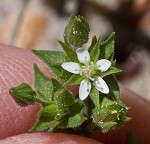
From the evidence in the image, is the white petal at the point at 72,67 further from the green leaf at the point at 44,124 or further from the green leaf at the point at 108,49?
the green leaf at the point at 44,124

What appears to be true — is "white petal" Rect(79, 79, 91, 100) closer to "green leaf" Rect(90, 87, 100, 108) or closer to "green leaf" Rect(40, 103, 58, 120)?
"green leaf" Rect(90, 87, 100, 108)

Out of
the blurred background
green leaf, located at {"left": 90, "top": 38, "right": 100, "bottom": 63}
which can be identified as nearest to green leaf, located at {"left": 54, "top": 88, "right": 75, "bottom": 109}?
green leaf, located at {"left": 90, "top": 38, "right": 100, "bottom": 63}

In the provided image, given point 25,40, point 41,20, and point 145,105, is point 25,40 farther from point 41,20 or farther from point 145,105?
point 145,105

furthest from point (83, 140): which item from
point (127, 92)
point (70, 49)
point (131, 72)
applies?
point (131, 72)

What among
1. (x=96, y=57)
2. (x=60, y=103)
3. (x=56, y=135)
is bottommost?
(x=56, y=135)

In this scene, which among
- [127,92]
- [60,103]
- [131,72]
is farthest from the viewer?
[131,72]

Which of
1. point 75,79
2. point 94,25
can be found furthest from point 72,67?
point 94,25
